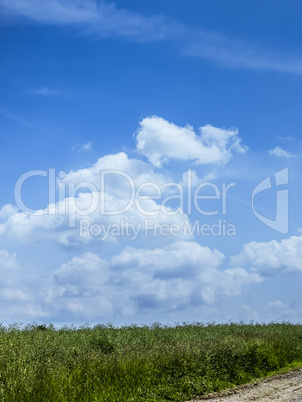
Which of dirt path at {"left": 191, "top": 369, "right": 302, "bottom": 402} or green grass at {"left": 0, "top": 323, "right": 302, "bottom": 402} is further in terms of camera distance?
dirt path at {"left": 191, "top": 369, "right": 302, "bottom": 402}

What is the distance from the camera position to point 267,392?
54.0ft

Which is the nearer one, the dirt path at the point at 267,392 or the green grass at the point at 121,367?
the green grass at the point at 121,367

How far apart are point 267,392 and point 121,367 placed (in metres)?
5.25

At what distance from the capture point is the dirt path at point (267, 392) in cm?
1531

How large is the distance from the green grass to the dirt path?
22.5 inches

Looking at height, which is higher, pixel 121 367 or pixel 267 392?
pixel 121 367

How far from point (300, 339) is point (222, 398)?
659 inches

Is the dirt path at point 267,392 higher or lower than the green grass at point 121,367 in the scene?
lower

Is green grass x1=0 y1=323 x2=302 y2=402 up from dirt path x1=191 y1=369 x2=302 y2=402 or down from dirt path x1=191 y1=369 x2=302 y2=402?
up

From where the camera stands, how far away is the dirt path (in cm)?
1531

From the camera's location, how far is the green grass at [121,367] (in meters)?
13.3

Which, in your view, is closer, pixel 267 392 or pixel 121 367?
pixel 121 367

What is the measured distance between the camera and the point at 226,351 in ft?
63.5

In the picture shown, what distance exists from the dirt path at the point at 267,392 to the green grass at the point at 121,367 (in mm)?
570
